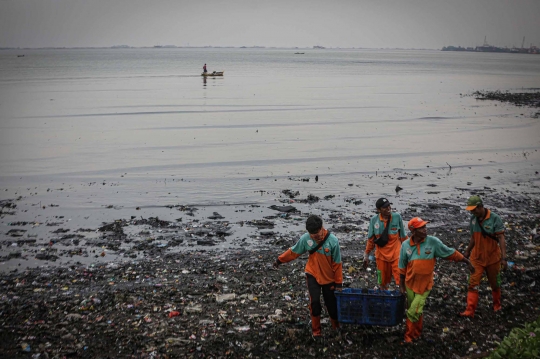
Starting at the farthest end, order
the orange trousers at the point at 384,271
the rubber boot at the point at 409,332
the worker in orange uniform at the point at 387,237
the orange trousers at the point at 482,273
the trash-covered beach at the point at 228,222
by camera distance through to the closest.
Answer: the orange trousers at the point at 384,271 → the worker in orange uniform at the point at 387,237 → the orange trousers at the point at 482,273 → the trash-covered beach at the point at 228,222 → the rubber boot at the point at 409,332

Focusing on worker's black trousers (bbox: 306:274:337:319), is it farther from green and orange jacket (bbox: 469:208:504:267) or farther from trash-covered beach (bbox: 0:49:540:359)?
green and orange jacket (bbox: 469:208:504:267)

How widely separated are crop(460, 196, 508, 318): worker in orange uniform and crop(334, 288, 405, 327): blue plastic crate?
5.29 ft

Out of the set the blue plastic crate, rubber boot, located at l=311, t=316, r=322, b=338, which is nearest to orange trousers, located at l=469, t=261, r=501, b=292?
the blue plastic crate

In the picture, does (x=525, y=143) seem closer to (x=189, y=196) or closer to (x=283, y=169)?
(x=283, y=169)

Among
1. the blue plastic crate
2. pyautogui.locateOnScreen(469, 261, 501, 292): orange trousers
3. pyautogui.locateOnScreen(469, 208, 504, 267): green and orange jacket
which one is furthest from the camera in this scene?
pyautogui.locateOnScreen(469, 261, 501, 292): orange trousers

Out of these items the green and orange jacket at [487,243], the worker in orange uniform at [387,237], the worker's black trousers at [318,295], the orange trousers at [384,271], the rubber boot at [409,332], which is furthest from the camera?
the orange trousers at [384,271]

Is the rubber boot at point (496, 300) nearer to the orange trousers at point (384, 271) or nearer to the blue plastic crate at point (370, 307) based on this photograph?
the orange trousers at point (384, 271)

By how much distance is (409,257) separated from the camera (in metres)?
7.10

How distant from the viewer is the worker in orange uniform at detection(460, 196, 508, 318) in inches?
299

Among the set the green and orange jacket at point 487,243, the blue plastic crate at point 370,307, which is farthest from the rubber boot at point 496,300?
the blue plastic crate at point 370,307

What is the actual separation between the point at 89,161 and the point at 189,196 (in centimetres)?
753

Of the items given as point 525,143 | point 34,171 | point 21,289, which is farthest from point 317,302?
point 525,143

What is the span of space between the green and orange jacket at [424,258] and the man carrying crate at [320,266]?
39.3 inches

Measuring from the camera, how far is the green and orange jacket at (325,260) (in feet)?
23.3
